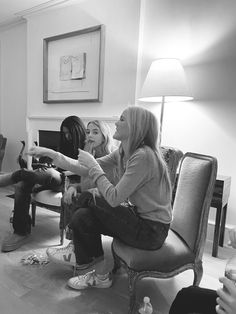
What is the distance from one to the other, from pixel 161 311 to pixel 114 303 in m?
0.25

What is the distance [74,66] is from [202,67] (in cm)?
153

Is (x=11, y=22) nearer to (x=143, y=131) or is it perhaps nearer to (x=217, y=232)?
(x=143, y=131)

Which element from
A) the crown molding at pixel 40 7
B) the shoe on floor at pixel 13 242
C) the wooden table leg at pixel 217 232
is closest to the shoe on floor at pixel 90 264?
the shoe on floor at pixel 13 242

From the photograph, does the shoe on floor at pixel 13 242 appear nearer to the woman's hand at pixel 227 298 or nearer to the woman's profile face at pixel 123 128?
the woman's profile face at pixel 123 128

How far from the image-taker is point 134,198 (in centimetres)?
120

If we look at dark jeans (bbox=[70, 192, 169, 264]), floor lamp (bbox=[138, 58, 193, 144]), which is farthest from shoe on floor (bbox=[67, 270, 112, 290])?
floor lamp (bbox=[138, 58, 193, 144])

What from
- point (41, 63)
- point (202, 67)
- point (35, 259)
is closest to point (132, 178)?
point (35, 259)

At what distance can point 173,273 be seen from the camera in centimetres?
119

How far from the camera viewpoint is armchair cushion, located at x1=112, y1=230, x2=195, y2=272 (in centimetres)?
113

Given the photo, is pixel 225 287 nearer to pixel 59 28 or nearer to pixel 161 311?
pixel 161 311

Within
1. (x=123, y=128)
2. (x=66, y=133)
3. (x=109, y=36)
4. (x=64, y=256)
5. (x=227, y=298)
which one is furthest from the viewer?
(x=109, y=36)

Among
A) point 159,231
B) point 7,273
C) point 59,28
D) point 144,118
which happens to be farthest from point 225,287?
point 59,28

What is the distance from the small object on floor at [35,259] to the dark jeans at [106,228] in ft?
1.51

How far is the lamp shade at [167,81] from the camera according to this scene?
193cm
